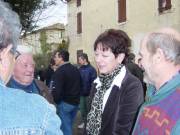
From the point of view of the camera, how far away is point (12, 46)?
194 centimetres

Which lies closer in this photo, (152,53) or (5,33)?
(5,33)

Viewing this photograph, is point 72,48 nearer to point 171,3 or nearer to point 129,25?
point 129,25

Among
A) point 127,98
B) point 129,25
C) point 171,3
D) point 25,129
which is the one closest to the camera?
point 25,129

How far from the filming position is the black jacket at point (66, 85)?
7.46m

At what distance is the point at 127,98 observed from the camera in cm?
402

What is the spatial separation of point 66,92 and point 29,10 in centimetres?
202

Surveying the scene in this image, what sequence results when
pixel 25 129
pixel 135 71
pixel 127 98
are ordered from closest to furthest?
pixel 25 129, pixel 127 98, pixel 135 71

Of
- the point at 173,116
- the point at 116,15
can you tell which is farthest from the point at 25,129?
the point at 116,15

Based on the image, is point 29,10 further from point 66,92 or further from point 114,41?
point 114,41

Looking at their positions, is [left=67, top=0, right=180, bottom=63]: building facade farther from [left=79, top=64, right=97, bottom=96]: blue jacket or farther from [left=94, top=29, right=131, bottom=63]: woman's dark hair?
[left=94, top=29, right=131, bottom=63]: woman's dark hair

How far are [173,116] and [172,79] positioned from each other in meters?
0.26

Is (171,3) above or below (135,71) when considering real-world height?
above

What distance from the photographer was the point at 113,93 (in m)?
4.05

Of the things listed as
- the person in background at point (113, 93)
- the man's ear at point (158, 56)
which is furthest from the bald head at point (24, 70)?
the man's ear at point (158, 56)
